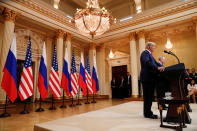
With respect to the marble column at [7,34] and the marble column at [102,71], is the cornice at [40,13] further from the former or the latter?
the marble column at [102,71]

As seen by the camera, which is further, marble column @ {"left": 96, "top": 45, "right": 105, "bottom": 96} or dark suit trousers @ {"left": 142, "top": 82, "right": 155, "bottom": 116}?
marble column @ {"left": 96, "top": 45, "right": 105, "bottom": 96}

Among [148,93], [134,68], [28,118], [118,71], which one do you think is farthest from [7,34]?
[118,71]

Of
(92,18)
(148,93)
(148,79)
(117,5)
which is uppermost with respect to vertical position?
(117,5)

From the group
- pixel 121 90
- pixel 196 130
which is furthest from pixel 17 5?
pixel 121 90

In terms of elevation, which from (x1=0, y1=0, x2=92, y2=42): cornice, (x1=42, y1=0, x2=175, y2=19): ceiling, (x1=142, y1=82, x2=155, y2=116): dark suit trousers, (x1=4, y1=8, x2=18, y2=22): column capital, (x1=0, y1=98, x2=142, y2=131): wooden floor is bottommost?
(x1=0, y1=98, x2=142, y2=131): wooden floor

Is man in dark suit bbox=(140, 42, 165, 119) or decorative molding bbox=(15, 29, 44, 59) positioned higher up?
decorative molding bbox=(15, 29, 44, 59)

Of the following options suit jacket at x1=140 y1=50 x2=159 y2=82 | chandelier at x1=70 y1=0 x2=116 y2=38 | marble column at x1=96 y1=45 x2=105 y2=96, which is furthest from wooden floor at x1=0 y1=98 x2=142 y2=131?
marble column at x1=96 y1=45 x2=105 y2=96

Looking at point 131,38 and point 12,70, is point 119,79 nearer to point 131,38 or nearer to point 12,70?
point 131,38

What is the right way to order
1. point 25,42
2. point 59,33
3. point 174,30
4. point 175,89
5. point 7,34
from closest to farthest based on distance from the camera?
point 175,89, point 7,34, point 25,42, point 59,33, point 174,30

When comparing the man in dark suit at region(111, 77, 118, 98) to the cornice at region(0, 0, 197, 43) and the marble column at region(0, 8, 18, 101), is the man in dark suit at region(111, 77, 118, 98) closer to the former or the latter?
the cornice at region(0, 0, 197, 43)

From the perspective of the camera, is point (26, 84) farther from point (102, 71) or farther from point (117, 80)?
point (117, 80)

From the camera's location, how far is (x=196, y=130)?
6.30 feet

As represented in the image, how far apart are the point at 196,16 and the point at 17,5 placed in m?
9.24

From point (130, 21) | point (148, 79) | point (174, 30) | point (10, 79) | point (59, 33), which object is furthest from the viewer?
point (130, 21)
